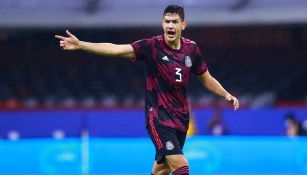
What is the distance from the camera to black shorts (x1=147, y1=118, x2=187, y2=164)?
22.3ft

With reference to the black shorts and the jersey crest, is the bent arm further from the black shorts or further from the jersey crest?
the black shorts

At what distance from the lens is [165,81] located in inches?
272

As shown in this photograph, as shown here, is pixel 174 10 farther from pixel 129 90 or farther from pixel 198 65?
pixel 129 90

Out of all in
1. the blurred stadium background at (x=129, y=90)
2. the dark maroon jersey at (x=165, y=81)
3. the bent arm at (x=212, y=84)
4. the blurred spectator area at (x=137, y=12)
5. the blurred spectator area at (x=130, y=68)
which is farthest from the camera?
the blurred spectator area at (x=130, y=68)

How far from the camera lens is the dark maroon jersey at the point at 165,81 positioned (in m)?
6.89

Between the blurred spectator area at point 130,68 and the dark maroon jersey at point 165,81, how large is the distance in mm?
12857

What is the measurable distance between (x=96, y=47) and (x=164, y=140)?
100cm

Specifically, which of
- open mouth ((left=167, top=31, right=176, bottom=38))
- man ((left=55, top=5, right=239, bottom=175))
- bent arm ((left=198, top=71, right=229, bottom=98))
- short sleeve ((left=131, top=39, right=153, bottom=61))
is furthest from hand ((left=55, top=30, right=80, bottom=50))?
bent arm ((left=198, top=71, right=229, bottom=98))

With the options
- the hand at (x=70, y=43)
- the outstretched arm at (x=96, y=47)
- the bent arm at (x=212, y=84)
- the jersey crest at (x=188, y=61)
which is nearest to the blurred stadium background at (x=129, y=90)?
the bent arm at (x=212, y=84)

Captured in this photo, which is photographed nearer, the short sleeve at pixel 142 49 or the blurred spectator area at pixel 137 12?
the short sleeve at pixel 142 49

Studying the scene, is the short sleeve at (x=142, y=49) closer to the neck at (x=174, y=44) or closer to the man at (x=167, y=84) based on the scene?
the man at (x=167, y=84)

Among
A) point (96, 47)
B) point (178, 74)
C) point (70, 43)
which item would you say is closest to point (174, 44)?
point (178, 74)

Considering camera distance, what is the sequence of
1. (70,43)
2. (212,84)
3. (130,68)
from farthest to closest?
(130,68), (212,84), (70,43)

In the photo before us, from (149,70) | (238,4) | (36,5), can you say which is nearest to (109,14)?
(36,5)
